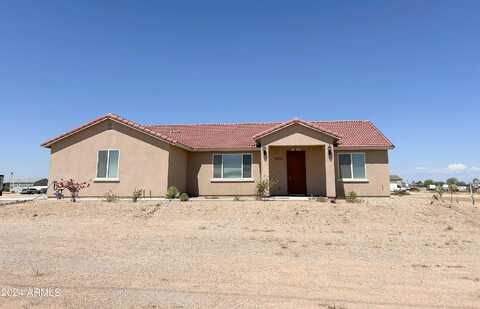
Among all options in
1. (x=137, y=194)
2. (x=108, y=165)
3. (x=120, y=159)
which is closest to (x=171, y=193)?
(x=137, y=194)

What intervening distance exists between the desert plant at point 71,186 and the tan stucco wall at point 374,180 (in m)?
14.7

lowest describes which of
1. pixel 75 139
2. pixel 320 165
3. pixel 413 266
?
pixel 413 266

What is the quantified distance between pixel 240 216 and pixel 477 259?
8171mm

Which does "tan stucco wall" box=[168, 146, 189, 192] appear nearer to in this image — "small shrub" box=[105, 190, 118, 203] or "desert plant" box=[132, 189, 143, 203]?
"desert plant" box=[132, 189, 143, 203]

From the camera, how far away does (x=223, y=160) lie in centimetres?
2084

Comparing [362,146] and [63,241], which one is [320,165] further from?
[63,241]

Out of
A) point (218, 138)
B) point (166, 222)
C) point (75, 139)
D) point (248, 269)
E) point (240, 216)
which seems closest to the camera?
point (248, 269)

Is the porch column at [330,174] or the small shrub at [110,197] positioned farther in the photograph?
the porch column at [330,174]

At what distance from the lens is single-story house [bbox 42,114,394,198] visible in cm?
1836

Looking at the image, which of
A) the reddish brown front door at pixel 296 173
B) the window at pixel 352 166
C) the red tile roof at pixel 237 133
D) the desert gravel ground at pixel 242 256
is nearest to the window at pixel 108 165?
the red tile roof at pixel 237 133

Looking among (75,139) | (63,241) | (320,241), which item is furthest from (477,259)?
(75,139)

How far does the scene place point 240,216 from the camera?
45.1 ft

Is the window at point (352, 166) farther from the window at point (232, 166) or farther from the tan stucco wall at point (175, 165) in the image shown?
the window at point (232, 166)

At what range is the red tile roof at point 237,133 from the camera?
1883 centimetres
